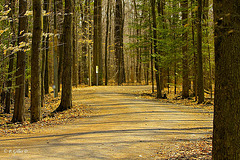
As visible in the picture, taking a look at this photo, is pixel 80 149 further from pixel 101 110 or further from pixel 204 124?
pixel 101 110

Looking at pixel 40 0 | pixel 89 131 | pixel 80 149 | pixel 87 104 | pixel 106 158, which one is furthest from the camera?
pixel 87 104

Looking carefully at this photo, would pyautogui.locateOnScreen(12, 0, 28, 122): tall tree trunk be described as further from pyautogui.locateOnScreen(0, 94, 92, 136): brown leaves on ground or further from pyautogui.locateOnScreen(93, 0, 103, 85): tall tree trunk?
pyautogui.locateOnScreen(93, 0, 103, 85): tall tree trunk

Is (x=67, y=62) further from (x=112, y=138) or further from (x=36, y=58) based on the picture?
(x=112, y=138)

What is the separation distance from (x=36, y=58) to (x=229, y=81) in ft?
30.7

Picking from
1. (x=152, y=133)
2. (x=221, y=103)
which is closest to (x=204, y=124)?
(x=152, y=133)

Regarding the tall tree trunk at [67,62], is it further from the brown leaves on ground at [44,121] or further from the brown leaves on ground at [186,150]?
the brown leaves on ground at [186,150]

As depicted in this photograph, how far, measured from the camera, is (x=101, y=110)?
13984 mm

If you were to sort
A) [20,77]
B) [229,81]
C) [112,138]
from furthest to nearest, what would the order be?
[20,77], [112,138], [229,81]

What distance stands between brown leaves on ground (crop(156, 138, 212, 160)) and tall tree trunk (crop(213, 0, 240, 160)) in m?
1.55

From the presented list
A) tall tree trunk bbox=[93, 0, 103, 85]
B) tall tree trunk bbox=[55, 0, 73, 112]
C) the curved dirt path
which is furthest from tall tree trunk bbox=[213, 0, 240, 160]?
tall tree trunk bbox=[93, 0, 103, 85]

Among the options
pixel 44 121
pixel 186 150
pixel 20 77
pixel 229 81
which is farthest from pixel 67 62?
pixel 229 81

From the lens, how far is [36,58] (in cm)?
1156

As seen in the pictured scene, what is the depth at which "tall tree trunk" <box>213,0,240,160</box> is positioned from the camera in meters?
4.20

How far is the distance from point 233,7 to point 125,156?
12.7ft
